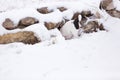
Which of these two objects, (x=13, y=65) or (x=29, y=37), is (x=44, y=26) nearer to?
(x=29, y=37)

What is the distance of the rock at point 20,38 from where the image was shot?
429 centimetres

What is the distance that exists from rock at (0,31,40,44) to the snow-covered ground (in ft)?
0.38

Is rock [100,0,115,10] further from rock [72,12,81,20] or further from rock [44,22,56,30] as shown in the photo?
rock [44,22,56,30]

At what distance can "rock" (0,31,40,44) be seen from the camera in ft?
14.1

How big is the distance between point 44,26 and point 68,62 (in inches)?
44.2

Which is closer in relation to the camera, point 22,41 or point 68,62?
point 68,62

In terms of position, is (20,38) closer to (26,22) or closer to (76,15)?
(26,22)

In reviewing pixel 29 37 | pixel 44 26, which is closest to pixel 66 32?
pixel 44 26

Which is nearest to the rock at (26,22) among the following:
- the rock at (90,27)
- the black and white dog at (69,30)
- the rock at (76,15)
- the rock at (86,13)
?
the black and white dog at (69,30)

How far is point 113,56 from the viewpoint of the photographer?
14.0 feet

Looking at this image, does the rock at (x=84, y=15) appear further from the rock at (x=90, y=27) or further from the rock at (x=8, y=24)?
the rock at (x=8, y=24)

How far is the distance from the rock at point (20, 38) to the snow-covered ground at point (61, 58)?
0.12 m

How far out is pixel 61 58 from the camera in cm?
406

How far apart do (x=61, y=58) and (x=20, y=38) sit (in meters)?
0.99
